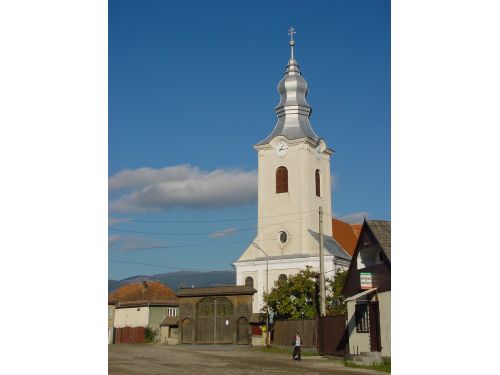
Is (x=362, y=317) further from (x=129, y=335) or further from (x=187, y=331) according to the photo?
(x=129, y=335)

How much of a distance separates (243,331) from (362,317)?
554 inches

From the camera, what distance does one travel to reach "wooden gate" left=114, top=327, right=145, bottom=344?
38875 mm

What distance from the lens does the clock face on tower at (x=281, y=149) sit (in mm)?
40938

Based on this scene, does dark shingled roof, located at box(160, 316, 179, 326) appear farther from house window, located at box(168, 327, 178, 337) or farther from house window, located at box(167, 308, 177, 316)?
house window, located at box(167, 308, 177, 316)

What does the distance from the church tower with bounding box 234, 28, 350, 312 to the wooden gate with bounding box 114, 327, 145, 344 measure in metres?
6.26

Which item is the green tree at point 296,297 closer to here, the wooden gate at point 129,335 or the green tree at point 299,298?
the green tree at point 299,298

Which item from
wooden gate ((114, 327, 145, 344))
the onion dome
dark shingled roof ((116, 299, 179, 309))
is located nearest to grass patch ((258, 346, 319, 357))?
wooden gate ((114, 327, 145, 344))

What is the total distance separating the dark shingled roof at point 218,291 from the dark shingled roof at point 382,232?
16.1 metres

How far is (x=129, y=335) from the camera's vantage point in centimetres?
3919
